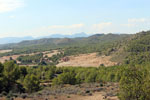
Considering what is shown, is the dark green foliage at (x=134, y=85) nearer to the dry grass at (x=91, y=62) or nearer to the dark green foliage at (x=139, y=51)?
the dark green foliage at (x=139, y=51)

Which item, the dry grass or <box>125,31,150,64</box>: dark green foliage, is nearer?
<box>125,31,150,64</box>: dark green foliage

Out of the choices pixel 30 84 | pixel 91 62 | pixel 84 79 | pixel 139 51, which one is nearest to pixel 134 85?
pixel 30 84

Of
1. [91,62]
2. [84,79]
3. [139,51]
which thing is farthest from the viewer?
[91,62]

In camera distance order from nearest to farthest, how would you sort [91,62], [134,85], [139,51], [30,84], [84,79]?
[134,85]
[30,84]
[84,79]
[139,51]
[91,62]

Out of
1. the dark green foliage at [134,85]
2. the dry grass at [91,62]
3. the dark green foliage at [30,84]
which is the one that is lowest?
the dry grass at [91,62]

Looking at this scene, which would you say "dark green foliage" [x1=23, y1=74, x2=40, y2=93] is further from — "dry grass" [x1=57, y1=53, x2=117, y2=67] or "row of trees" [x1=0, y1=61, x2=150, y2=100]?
"dry grass" [x1=57, y1=53, x2=117, y2=67]

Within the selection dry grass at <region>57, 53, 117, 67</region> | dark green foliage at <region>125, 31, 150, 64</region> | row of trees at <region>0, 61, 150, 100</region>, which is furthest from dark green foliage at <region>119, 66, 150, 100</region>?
dry grass at <region>57, 53, 117, 67</region>

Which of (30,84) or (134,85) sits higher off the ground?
(134,85)

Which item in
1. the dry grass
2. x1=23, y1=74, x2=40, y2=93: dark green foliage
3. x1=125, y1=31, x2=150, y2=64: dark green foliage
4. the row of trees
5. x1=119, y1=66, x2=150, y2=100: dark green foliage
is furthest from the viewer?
the dry grass

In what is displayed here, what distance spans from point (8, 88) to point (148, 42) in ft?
412

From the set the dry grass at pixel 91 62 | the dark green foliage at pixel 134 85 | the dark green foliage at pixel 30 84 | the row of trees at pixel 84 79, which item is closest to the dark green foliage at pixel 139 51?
the dry grass at pixel 91 62

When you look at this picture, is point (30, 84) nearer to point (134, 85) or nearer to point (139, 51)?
point (134, 85)

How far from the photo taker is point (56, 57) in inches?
6580

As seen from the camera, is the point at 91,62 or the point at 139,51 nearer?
the point at 139,51
